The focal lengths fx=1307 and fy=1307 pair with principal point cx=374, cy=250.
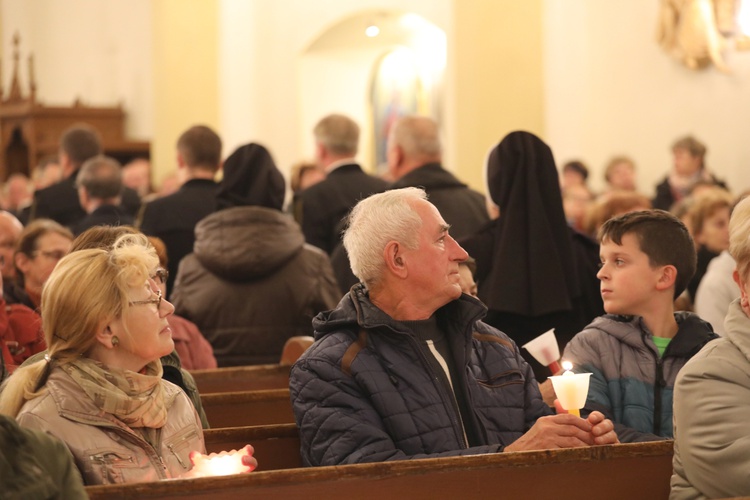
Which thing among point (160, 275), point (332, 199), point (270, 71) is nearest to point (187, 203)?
point (332, 199)

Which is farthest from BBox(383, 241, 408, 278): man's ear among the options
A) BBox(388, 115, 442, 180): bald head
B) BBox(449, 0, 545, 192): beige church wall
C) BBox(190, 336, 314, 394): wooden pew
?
BBox(449, 0, 545, 192): beige church wall

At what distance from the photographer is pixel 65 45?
20.4 metres

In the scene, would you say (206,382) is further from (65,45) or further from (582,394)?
(65,45)

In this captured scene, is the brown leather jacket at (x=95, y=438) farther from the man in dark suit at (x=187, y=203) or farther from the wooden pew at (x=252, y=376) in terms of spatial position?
the man in dark suit at (x=187, y=203)

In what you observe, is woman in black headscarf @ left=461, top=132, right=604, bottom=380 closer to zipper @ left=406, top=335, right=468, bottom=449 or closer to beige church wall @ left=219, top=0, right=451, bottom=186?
zipper @ left=406, top=335, right=468, bottom=449

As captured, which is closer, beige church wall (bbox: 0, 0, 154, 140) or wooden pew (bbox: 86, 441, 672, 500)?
wooden pew (bbox: 86, 441, 672, 500)

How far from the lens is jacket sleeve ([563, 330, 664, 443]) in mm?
4434

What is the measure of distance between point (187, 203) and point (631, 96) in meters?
6.91

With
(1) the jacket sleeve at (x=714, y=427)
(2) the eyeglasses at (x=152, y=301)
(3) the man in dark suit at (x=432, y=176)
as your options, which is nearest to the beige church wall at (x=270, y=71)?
(3) the man in dark suit at (x=432, y=176)

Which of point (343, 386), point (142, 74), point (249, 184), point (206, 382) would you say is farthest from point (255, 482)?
point (142, 74)

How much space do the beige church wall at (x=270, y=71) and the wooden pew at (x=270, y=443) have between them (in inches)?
494

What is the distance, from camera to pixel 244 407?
5.12 metres

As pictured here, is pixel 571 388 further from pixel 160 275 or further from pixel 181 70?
pixel 181 70

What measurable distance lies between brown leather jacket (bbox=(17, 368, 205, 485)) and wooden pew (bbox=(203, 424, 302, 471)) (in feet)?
1.47
